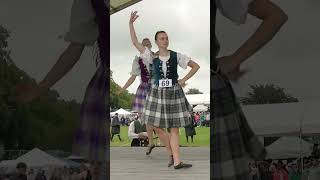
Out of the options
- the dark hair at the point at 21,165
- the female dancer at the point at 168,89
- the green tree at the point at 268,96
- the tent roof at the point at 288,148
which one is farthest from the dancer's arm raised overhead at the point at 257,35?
the dark hair at the point at 21,165

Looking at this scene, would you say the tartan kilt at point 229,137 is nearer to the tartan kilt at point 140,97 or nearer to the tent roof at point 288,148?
the tent roof at point 288,148

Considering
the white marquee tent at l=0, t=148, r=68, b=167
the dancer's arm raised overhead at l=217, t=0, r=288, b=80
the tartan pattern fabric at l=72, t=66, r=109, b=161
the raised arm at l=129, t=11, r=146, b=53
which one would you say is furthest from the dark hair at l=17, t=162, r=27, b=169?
the raised arm at l=129, t=11, r=146, b=53

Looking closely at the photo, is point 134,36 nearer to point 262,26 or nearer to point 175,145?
point 175,145

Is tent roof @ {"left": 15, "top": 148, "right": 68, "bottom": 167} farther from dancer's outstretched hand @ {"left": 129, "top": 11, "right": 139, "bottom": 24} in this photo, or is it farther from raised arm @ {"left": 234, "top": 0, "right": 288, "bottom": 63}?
dancer's outstretched hand @ {"left": 129, "top": 11, "right": 139, "bottom": 24}

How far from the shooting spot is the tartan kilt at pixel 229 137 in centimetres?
398

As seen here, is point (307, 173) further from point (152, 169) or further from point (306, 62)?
point (152, 169)

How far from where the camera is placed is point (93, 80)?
4031 mm

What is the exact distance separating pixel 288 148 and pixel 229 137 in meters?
0.43

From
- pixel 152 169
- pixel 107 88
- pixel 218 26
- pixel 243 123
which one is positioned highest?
pixel 218 26

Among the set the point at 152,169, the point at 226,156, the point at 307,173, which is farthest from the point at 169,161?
the point at 307,173

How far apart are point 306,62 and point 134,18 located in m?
1.84

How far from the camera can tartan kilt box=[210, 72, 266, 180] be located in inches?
157

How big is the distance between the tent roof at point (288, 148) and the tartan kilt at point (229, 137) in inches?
2.6

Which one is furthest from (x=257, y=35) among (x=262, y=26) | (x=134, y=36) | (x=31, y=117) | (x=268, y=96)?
(x=31, y=117)
